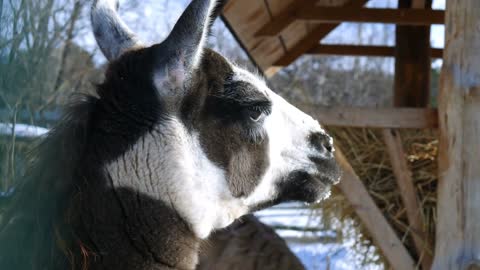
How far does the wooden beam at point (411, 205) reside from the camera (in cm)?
466

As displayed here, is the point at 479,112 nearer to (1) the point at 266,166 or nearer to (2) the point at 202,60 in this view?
(1) the point at 266,166

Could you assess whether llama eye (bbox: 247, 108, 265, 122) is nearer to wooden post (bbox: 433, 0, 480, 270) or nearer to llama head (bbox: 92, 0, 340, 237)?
llama head (bbox: 92, 0, 340, 237)

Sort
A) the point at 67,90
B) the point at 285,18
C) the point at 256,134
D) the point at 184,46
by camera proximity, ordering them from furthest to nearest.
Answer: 1. the point at 67,90
2. the point at 285,18
3. the point at 256,134
4. the point at 184,46

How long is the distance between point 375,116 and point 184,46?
2.26 metres

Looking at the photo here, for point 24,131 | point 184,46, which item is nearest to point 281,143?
point 184,46

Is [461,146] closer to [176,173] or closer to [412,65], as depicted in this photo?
[176,173]

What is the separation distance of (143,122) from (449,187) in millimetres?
1945

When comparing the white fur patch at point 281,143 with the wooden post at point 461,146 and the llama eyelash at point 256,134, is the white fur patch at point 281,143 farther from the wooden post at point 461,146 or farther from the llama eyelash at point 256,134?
the wooden post at point 461,146

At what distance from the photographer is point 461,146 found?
3572 mm

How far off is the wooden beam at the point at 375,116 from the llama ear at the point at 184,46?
2.03 metres

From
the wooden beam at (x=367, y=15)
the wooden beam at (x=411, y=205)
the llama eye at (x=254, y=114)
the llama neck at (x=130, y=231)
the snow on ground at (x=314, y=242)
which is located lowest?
the snow on ground at (x=314, y=242)

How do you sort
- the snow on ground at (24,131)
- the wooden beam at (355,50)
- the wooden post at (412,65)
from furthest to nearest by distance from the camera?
the wooden beam at (355,50) < the wooden post at (412,65) < the snow on ground at (24,131)

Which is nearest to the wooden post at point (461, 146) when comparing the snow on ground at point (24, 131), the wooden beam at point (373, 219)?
the wooden beam at point (373, 219)

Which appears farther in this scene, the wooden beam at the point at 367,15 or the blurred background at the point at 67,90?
the wooden beam at the point at 367,15
